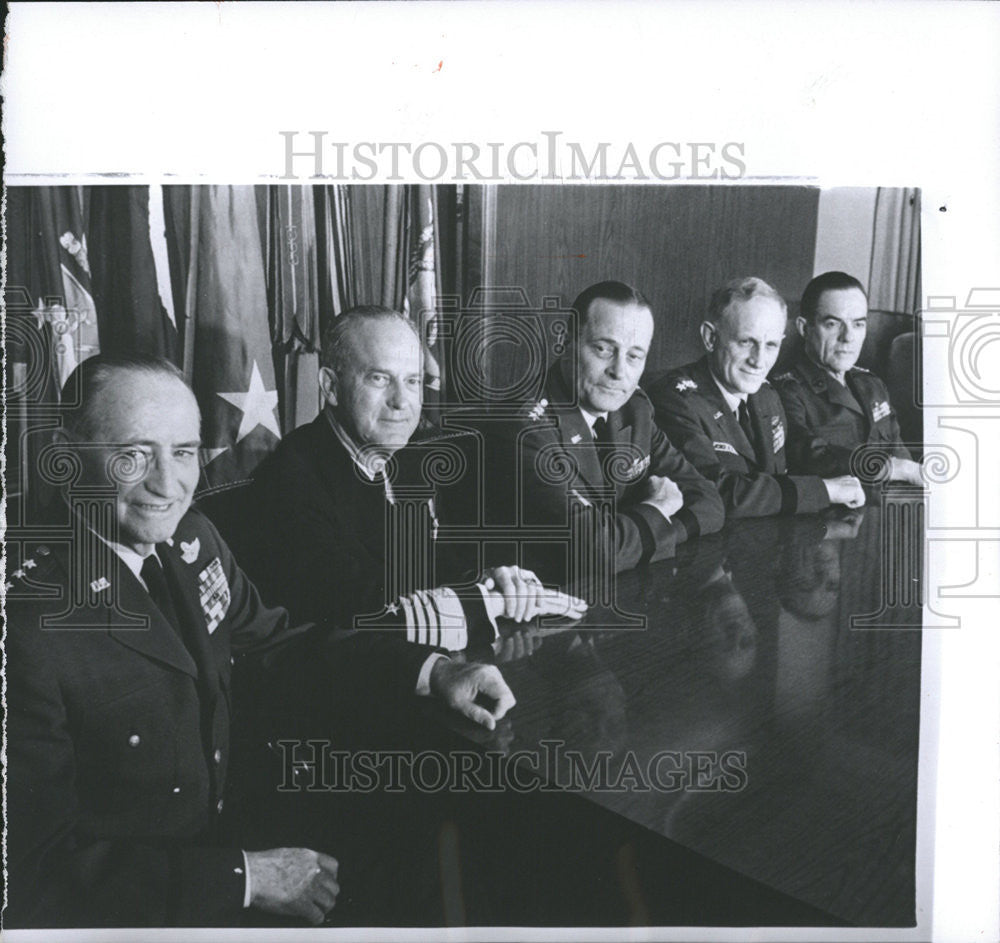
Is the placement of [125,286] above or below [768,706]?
above

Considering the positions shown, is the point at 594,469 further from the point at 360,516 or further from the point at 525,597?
the point at 360,516

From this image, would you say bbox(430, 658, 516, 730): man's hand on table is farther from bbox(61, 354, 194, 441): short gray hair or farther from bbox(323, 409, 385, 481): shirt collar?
bbox(61, 354, 194, 441): short gray hair

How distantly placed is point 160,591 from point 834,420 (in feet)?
4.07

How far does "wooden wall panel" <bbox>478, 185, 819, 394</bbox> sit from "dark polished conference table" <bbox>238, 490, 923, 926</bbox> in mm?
457

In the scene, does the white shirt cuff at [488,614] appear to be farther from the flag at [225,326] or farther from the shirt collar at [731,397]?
the shirt collar at [731,397]

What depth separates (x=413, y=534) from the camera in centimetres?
177

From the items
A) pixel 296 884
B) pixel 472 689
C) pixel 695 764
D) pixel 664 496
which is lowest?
pixel 296 884

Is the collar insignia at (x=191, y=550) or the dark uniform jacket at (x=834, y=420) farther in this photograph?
the dark uniform jacket at (x=834, y=420)

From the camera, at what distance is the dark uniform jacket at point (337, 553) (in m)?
1.75

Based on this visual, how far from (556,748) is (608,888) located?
270mm

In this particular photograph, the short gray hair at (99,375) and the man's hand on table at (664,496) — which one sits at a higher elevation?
the short gray hair at (99,375)

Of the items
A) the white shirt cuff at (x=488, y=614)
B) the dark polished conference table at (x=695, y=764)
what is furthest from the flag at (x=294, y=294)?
the dark polished conference table at (x=695, y=764)

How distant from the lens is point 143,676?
1712 mm

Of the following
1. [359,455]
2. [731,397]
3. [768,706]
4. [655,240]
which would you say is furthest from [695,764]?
[655,240]
